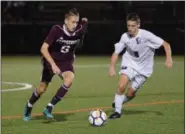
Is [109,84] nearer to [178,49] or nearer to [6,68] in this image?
[6,68]

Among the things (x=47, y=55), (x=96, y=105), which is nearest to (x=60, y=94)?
(x=47, y=55)

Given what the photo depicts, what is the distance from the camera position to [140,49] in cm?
1014

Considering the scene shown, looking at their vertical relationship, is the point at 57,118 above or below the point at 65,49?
below

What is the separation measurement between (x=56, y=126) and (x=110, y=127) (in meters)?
0.81

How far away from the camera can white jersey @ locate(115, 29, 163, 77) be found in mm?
9977

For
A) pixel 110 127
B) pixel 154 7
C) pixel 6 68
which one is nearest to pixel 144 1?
pixel 154 7

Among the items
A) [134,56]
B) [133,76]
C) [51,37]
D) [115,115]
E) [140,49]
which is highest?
[51,37]

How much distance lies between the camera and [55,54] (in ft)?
31.8

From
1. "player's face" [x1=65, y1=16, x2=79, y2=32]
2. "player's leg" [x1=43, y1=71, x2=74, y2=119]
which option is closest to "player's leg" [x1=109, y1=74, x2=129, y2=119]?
"player's leg" [x1=43, y1=71, x2=74, y2=119]

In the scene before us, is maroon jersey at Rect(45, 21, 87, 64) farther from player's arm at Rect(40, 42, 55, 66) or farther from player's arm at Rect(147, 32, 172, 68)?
player's arm at Rect(147, 32, 172, 68)

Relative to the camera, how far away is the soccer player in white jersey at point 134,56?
9750 mm

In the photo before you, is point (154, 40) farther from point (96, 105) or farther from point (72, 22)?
point (96, 105)

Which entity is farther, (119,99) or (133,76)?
(133,76)

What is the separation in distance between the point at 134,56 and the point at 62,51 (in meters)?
1.33
